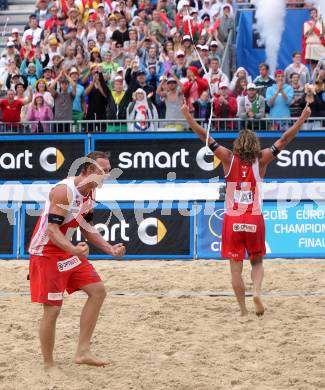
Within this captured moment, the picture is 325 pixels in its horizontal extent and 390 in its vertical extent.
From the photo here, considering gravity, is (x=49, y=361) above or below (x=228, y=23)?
below

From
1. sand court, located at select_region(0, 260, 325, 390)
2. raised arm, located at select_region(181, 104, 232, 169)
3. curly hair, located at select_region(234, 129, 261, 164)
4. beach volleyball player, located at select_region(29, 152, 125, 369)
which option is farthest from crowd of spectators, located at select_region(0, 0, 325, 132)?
beach volleyball player, located at select_region(29, 152, 125, 369)

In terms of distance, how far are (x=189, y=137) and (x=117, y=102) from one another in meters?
1.83

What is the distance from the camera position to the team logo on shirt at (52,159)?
13594mm

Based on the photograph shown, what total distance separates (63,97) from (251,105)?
320 cm

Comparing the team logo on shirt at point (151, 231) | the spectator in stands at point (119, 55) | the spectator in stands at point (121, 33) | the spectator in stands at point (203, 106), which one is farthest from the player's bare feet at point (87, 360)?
the spectator in stands at point (121, 33)

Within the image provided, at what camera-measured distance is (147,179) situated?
13422mm

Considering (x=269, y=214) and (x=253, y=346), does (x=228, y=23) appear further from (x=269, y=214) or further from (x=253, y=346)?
(x=253, y=346)

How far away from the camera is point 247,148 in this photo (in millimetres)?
8820

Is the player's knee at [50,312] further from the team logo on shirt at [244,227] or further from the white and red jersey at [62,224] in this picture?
the team logo on shirt at [244,227]

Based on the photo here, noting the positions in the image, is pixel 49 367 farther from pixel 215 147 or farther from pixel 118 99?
pixel 118 99

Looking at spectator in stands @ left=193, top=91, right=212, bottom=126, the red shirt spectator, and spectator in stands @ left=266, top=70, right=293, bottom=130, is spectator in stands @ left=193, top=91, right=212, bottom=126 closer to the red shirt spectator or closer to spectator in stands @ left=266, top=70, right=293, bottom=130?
spectator in stands @ left=266, top=70, right=293, bottom=130

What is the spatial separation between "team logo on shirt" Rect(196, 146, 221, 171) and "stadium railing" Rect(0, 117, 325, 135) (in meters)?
0.42

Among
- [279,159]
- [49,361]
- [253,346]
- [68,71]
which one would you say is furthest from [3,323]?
[68,71]

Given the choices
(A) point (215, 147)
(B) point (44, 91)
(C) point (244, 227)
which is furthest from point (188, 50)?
(C) point (244, 227)
